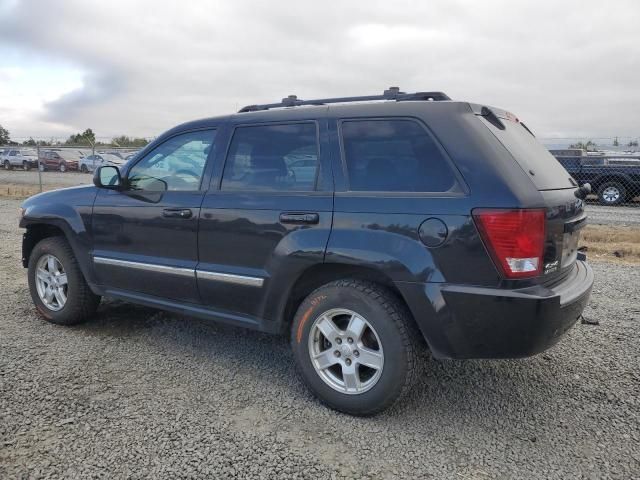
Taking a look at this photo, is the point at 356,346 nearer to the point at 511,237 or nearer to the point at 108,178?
the point at 511,237

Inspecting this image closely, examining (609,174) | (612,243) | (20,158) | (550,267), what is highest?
(20,158)

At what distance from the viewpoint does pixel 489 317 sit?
2621 mm

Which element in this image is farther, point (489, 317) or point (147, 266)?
point (147, 266)

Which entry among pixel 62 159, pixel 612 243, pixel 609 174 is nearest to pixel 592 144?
pixel 609 174

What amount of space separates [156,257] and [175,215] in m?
0.38

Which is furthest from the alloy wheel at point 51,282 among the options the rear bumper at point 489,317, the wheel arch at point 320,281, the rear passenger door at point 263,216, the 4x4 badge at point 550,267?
the 4x4 badge at point 550,267

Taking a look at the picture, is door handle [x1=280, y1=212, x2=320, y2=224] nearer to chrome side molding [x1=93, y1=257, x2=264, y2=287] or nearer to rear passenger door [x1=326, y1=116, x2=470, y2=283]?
rear passenger door [x1=326, y1=116, x2=470, y2=283]

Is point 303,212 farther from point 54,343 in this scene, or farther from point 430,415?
point 54,343

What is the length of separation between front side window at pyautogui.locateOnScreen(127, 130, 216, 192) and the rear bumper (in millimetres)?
1805

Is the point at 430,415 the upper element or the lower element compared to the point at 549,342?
lower

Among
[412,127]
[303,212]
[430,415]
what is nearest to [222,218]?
[303,212]

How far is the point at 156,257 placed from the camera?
3.80 metres

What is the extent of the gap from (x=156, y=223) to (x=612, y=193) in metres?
14.6

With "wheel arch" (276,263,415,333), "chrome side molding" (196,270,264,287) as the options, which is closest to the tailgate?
"wheel arch" (276,263,415,333)
